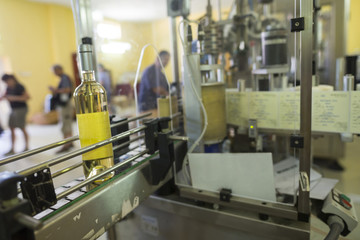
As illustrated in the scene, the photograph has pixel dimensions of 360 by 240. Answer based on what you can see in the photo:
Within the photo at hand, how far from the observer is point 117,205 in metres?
0.58

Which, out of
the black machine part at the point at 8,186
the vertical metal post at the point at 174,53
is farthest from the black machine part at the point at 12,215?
the vertical metal post at the point at 174,53

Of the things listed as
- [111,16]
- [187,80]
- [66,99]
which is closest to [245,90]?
[187,80]

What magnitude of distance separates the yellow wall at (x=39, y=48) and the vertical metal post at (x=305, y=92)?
4733mm

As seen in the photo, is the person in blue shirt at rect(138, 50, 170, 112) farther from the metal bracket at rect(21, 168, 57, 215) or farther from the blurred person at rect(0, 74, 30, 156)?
the blurred person at rect(0, 74, 30, 156)

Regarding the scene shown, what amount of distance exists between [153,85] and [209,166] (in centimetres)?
53

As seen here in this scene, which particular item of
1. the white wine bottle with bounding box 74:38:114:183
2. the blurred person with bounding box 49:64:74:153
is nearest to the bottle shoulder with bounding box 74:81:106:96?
the white wine bottle with bounding box 74:38:114:183

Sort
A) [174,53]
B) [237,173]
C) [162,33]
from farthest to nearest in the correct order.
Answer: [162,33] → [174,53] → [237,173]

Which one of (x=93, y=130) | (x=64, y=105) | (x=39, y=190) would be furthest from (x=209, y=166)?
(x=64, y=105)

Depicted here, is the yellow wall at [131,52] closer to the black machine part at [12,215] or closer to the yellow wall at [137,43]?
the yellow wall at [137,43]

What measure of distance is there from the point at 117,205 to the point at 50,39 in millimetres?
5684

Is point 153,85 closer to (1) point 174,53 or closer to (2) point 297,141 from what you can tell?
(1) point 174,53

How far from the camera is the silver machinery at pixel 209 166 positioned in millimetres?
515

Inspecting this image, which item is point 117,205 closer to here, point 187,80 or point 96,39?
point 187,80

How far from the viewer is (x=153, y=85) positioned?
115 cm
